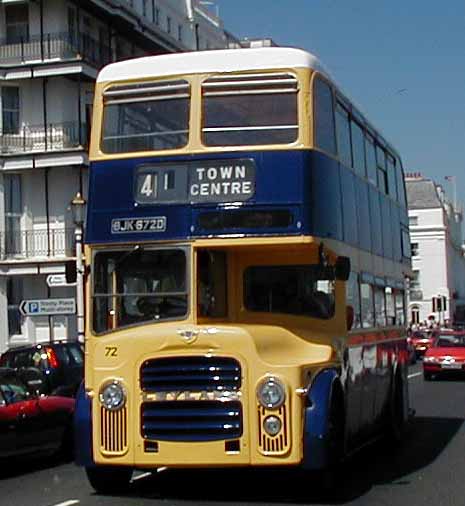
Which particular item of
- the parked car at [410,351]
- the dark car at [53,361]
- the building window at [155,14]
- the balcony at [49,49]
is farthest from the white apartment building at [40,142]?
the dark car at [53,361]

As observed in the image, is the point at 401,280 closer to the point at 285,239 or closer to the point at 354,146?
the point at 354,146

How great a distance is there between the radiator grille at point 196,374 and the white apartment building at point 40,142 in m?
32.8

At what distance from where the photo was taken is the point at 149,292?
41.6 ft

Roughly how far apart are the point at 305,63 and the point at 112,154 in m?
2.20

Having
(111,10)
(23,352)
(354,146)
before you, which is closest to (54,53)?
(111,10)

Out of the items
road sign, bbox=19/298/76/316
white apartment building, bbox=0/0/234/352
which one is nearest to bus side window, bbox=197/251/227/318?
road sign, bbox=19/298/76/316

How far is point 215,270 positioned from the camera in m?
12.9

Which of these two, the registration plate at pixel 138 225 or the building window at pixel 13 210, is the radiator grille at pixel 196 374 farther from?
the building window at pixel 13 210

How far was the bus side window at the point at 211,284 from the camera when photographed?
498 inches

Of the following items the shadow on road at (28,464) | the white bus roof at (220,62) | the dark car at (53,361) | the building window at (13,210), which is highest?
the building window at (13,210)

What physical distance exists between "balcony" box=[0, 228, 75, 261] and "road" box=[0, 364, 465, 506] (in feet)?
93.8

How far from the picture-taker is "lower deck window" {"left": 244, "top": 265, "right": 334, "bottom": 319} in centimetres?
1320

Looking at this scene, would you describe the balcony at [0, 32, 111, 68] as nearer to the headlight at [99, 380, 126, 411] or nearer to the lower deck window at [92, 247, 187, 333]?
the lower deck window at [92, 247, 187, 333]

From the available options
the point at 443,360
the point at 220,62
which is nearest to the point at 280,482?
the point at 220,62
